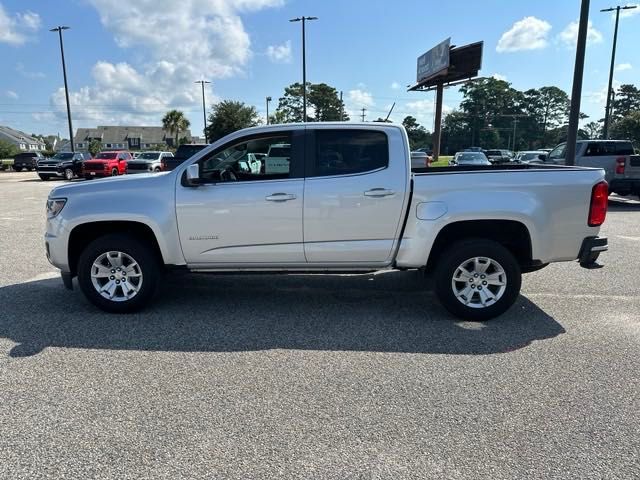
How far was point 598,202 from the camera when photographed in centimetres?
450

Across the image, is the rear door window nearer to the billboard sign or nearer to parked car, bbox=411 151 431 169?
parked car, bbox=411 151 431 169

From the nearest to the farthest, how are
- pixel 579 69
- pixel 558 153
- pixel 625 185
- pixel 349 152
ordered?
pixel 349 152, pixel 579 69, pixel 625 185, pixel 558 153

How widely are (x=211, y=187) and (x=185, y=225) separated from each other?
1.50 feet

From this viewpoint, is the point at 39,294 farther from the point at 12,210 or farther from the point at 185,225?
the point at 12,210

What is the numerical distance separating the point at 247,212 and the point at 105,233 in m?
1.55

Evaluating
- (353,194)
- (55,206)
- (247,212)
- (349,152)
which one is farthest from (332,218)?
(55,206)

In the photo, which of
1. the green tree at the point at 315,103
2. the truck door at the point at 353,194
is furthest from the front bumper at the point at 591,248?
the green tree at the point at 315,103

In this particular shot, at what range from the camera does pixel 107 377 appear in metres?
3.56

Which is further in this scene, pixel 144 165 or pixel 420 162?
pixel 144 165

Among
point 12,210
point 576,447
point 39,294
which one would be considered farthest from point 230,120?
point 576,447

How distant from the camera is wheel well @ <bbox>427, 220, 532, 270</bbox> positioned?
4695mm

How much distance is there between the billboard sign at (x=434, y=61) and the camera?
40.2 metres

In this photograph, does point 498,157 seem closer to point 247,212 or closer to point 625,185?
point 625,185

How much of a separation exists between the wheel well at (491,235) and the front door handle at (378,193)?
659 mm
